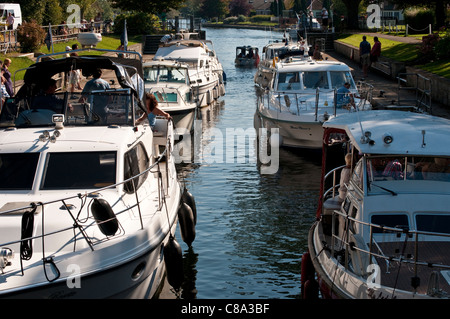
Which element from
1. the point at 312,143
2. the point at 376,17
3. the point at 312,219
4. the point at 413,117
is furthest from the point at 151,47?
the point at 413,117

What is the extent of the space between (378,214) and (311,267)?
1.69 m

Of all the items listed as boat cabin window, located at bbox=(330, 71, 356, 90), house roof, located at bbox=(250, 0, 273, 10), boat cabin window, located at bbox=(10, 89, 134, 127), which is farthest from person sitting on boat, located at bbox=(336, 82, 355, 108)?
house roof, located at bbox=(250, 0, 273, 10)

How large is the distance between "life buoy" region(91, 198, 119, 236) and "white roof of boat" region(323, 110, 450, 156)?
3.67m

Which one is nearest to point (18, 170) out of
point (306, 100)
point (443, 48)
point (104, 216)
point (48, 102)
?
point (104, 216)

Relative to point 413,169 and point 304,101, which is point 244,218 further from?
point 304,101

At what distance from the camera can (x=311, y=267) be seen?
11461 mm

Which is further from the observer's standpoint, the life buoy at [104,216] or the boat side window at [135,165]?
the boat side window at [135,165]

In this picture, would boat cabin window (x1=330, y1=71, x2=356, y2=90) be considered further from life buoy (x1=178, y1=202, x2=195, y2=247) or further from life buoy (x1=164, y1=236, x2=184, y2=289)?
life buoy (x1=164, y1=236, x2=184, y2=289)

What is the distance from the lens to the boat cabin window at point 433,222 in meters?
10.1

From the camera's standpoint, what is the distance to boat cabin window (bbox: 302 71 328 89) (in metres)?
23.9

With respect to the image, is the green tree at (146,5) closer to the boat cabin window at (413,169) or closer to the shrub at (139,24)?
the shrub at (139,24)

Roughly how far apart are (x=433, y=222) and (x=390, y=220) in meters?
0.58

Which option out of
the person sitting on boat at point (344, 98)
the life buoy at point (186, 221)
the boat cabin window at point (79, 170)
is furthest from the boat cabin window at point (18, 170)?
the person sitting on boat at point (344, 98)

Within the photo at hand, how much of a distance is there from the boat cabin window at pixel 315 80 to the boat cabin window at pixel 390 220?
13981 millimetres
